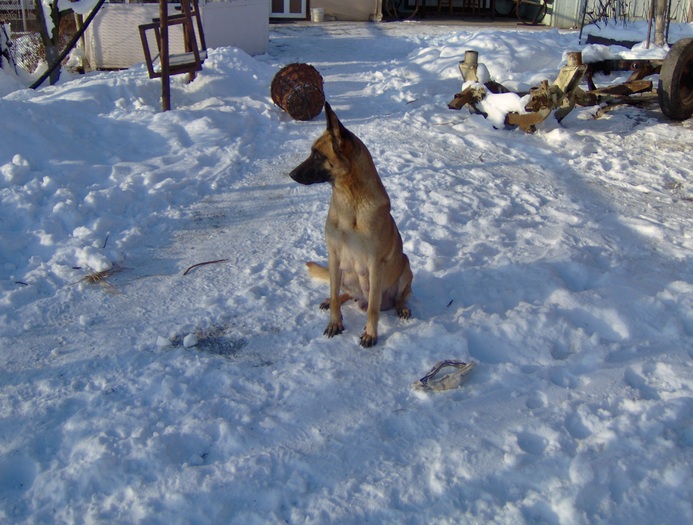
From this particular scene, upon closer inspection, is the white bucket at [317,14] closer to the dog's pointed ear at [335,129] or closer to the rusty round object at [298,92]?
the rusty round object at [298,92]

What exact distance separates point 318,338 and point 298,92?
229 inches

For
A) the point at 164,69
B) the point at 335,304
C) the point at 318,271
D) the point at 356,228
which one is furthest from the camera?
the point at 164,69

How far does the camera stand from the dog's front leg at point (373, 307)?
397 cm

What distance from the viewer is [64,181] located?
5.98 m

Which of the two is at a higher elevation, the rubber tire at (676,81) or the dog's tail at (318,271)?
the rubber tire at (676,81)

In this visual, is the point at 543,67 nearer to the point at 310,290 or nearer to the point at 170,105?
the point at 170,105

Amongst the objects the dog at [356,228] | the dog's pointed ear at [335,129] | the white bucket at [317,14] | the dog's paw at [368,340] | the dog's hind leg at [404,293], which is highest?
the white bucket at [317,14]

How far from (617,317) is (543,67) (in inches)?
366

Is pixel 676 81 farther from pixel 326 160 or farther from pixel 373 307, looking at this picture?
pixel 326 160

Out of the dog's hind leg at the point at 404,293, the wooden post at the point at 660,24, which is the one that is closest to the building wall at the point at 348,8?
the wooden post at the point at 660,24

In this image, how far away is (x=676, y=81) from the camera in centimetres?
863

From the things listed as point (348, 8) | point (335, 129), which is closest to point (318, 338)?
point (335, 129)

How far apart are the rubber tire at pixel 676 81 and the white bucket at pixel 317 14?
46.3ft

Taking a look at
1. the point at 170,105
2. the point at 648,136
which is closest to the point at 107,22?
the point at 170,105
